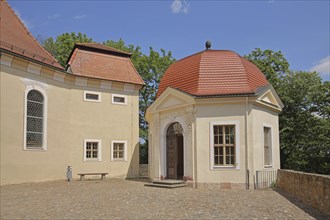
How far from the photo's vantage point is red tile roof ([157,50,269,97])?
656 inches

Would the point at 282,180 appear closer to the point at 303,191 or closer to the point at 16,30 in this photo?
the point at 303,191

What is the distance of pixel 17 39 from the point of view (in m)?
18.8

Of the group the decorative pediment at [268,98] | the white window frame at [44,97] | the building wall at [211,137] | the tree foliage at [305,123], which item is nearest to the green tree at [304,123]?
the tree foliage at [305,123]

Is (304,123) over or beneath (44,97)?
beneath

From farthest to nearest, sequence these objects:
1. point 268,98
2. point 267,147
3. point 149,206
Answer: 1. point 268,98
2. point 267,147
3. point 149,206

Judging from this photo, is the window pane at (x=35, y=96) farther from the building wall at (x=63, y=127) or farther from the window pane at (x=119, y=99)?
the window pane at (x=119, y=99)

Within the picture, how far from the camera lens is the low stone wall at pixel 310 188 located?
9320 millimetres

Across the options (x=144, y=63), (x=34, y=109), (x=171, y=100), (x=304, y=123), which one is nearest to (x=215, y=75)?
(x=171, y=100)

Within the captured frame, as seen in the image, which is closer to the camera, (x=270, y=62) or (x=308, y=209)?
(x=308, y=209)

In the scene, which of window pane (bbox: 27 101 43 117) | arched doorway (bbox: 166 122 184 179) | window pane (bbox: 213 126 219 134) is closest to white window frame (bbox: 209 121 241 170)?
window pane (bbox: 213 126 219 134)

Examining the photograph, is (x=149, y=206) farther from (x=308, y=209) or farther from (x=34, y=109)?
(x=34, y=109)

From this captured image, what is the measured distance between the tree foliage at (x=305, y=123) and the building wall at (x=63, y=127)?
1126 centimetres

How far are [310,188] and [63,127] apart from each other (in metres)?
14.4

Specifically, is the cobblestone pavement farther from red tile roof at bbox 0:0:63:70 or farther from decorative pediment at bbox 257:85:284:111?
red tile roof at bbox 0:0:63:70
